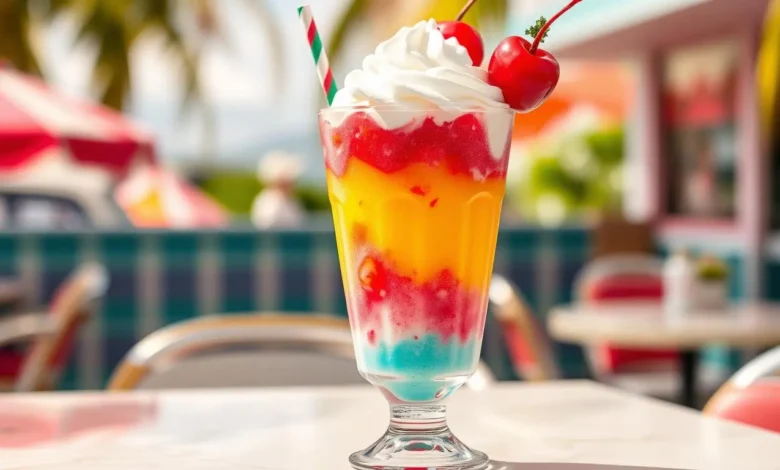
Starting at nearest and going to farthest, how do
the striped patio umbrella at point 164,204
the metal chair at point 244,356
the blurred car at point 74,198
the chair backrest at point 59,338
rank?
1. the metal chair at point 244,356
2. the chair backrest at point 59,338
3. the blurred car at point 74,198
4. the striped patio umbrella at point 164,204

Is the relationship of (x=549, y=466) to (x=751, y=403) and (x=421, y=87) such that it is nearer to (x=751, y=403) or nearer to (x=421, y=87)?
(x=421, y=87)

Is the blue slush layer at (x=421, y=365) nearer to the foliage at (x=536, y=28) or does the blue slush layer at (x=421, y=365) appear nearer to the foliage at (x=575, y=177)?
the foliage at (x=536, y=28)

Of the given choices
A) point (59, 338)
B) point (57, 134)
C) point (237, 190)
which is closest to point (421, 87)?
point (59, 338)

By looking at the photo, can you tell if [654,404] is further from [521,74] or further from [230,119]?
[230,119]

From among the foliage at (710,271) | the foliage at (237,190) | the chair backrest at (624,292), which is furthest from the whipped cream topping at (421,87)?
the foliage at (237,190)

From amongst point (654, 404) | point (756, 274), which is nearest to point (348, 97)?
point (654, 404)

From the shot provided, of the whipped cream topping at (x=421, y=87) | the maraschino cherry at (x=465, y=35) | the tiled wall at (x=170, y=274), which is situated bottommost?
the whipped cream topping at (x=421, y=87)
